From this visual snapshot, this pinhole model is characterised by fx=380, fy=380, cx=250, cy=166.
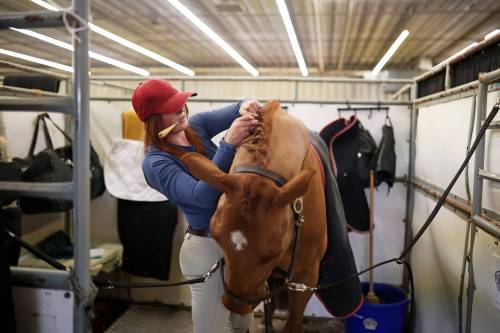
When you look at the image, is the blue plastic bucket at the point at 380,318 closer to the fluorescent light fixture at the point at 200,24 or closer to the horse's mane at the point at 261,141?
the horse's mane at the point at 261,141

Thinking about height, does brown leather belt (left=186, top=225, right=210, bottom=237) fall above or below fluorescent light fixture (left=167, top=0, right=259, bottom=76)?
below

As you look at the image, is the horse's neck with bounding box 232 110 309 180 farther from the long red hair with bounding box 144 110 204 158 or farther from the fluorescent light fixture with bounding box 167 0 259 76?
the fluorescent light fixture with bounding box 167 0 259 76

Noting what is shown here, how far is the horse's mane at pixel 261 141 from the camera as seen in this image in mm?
1146

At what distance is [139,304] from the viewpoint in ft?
9.82

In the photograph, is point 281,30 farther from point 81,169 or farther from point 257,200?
point 81,169

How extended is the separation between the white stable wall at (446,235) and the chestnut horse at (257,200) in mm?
711

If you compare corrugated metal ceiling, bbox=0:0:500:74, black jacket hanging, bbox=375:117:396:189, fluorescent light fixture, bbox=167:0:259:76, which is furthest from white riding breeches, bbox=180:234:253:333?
corrugated metal ceiling, bbox=0:0:500:74

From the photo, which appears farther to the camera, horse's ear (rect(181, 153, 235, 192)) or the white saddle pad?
the white saddle pad

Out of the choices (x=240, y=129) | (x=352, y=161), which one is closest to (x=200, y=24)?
(x=352, y=161)

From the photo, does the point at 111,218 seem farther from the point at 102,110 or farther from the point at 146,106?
the point at 146,106

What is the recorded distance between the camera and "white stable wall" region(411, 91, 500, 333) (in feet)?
4.49

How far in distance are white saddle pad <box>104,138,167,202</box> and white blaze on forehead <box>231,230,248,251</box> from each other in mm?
1739

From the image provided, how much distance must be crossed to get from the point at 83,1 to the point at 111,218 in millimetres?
2381

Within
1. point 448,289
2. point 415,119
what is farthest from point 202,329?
point 415,119
